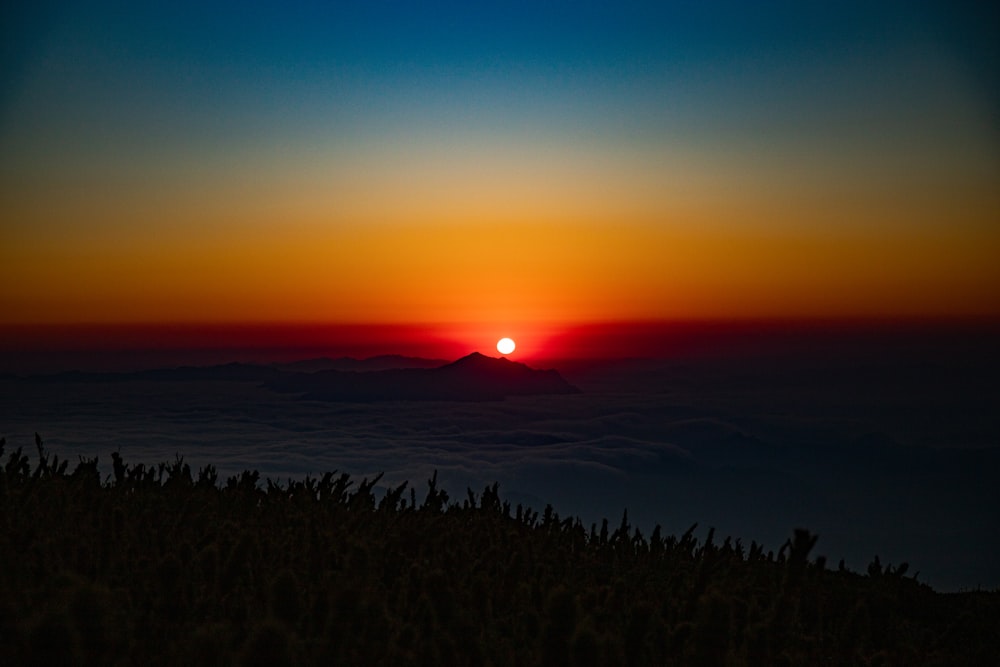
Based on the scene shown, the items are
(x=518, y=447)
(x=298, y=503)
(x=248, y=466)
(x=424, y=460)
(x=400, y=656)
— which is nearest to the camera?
(x=400, y=656)

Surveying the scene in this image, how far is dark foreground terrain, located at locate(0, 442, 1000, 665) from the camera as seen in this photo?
2.25 m

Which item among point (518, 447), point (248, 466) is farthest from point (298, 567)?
point (518, 447)

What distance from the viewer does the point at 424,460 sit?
80.8 meters

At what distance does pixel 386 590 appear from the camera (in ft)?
10.4

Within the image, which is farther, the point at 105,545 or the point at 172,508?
the point at 172,508

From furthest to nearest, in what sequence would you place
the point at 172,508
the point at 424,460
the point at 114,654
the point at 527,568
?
the point at 424,460 < the point at 172,508 < the point at 527,568 < the point at 114,654

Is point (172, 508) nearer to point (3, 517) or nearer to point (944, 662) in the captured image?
point (3, 517)

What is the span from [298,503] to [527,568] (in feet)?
7.21

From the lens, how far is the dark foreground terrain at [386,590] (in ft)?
7.38

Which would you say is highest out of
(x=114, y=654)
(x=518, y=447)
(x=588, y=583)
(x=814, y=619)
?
(x=114, y=654)

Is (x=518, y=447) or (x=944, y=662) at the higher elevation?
(x=944, y=662)

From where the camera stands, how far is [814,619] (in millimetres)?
4488

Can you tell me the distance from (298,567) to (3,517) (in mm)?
1480

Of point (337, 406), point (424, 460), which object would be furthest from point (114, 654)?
point (337, 406)
